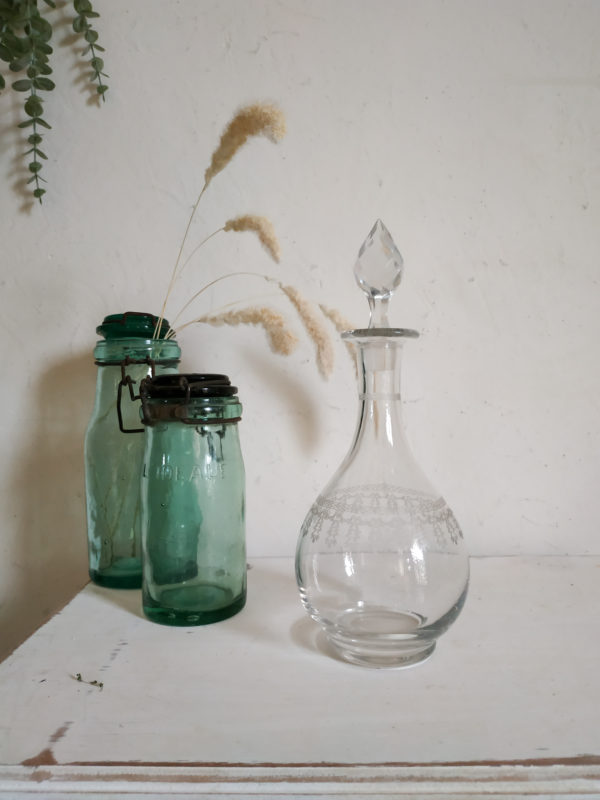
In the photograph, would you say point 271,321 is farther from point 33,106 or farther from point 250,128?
point 33,106

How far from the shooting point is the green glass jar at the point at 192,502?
55cm

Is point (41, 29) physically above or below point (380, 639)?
above

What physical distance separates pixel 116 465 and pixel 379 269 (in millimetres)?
388

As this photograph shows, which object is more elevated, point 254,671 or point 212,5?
point 212,5

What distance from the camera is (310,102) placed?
0.76m

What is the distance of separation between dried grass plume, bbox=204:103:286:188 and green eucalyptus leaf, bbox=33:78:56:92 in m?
0.31

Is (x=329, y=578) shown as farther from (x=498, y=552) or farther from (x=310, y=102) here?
(x=310, y=102)

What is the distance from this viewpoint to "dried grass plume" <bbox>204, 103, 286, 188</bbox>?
1.97 ft

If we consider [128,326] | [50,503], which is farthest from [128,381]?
[50,503]

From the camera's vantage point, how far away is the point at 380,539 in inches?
18.4

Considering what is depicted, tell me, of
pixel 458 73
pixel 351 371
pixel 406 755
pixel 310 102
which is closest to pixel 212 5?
pixel 310 102

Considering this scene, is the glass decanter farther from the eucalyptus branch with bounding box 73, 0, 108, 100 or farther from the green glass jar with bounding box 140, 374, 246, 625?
the eucalyptus branch with bounding box 73, 0, 108, 100

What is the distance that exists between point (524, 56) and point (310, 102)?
287 millimetres

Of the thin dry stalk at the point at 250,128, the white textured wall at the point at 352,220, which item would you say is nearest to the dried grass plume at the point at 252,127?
the thin dry stalk at the point at 250,128
